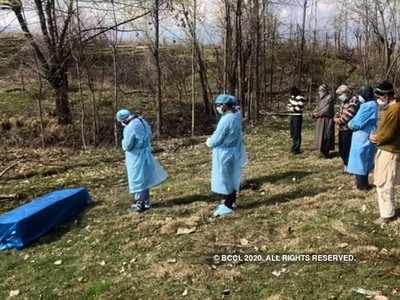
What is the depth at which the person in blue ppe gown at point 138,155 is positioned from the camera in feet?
26.5

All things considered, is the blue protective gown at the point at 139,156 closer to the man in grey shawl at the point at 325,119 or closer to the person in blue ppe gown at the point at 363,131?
the person in blue ppe gown at the point at 363,131

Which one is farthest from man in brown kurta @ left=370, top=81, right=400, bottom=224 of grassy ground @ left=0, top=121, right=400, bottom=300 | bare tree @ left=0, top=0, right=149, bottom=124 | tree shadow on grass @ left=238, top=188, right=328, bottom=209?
bare tree @ left=0, top=0, right=149, bottom=124

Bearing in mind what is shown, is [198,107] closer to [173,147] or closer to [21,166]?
[173,147]

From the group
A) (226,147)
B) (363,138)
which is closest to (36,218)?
(226,147)

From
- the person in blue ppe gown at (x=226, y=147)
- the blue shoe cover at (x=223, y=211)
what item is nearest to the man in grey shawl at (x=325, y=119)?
the person in blue ppe gown at (x=226, y=147)

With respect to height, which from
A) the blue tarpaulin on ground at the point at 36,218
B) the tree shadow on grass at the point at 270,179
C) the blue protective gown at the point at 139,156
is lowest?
the blue tarpaulin on ground at the point at 36,218

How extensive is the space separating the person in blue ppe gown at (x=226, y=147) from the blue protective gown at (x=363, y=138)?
1.67m

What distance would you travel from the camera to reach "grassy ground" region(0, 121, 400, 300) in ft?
18.3

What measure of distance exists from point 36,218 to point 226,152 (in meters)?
2.97

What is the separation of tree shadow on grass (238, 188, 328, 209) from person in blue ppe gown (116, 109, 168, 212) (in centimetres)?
141

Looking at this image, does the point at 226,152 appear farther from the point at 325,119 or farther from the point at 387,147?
the point at 325,119

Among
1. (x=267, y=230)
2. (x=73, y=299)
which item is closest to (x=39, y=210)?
(x=73, y=299)

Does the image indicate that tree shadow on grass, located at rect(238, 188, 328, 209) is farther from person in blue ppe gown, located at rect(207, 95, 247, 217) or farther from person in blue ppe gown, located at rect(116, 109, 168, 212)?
person in blue ppe gown, located at rect(116, 109, 168, 212)

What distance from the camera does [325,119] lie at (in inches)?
416
